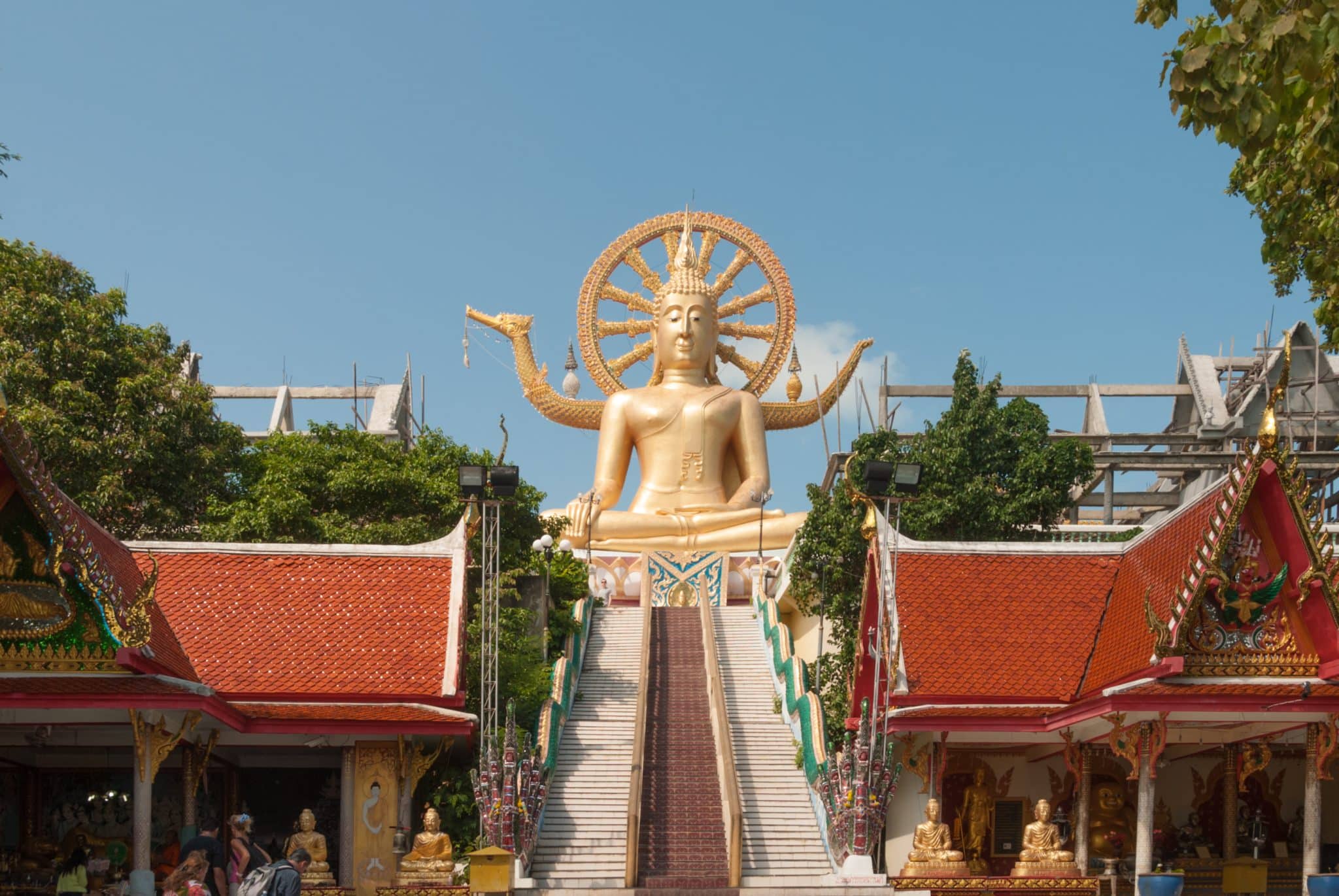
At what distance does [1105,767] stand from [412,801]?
7774 millimetres

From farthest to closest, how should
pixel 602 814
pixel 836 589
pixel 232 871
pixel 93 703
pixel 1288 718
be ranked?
pixel 836 589 → pixel 602 814 → pixel 1288 718 → pixel 93 703 → pixel 232 871

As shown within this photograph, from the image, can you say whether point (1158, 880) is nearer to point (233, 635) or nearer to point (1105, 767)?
point (1105, 767)

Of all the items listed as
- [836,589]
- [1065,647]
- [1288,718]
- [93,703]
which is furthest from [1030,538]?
[93,703]

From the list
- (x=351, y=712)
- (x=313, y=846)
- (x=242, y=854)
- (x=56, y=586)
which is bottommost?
(x=313, y=846)

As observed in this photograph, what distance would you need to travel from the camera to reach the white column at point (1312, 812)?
16234mm

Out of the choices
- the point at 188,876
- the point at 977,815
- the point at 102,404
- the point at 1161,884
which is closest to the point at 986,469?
the point at 977,815

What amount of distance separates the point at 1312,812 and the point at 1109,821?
2.67 metres

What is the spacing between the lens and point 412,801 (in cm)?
1925

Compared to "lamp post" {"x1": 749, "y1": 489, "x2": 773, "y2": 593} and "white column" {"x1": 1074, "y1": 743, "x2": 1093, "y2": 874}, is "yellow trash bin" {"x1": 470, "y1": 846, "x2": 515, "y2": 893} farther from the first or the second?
"lamp post" {"x1": 749, "y1": 489, "x2": 773, "y2": 593}

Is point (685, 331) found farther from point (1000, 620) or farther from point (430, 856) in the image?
point (430, 856)

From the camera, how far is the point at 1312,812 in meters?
16.4

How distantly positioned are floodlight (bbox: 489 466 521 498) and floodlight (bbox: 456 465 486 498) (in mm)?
279

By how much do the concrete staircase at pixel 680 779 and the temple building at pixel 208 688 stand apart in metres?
2.25

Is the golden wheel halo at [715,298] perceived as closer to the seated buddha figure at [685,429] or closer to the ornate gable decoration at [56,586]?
the seated buddha figure at [685,429]
